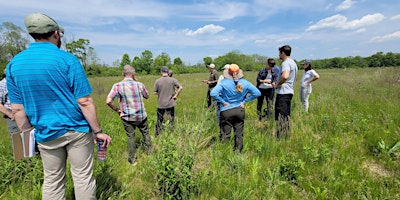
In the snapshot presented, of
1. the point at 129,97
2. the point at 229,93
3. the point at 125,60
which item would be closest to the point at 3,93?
the point at 129,97

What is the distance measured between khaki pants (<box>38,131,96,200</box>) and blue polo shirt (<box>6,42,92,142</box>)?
80mm

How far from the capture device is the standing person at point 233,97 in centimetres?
370

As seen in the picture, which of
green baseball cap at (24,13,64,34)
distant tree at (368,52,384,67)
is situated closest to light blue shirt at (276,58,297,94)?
green baseball cap at (24,13,64,34)

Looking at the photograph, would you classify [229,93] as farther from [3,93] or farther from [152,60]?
[152,60]

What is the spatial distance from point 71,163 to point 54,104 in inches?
23.2

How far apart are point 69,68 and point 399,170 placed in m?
4.35

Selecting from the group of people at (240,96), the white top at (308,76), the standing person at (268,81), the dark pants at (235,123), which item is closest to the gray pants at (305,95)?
the white top at (308,76)

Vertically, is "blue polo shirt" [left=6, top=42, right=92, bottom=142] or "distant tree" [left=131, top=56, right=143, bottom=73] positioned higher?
"distant tree" [left=131, top=56, right=143, bottom=73]

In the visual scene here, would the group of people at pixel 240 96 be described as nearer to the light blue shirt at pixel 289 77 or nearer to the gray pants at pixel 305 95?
the light blue shirt at pixel 289 77

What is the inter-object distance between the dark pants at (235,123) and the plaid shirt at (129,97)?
62.0 inches

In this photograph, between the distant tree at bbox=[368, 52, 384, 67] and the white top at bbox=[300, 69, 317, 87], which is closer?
the white top at bbox=[300, 69, 317, 87]

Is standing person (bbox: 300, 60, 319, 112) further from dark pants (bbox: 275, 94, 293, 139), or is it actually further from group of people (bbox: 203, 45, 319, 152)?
dark pants (bbox: 275, 94, 293, 139)

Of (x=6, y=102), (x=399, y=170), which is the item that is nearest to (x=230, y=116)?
(x=399, y=170)

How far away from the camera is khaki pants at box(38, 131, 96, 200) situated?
1839 millimetres
